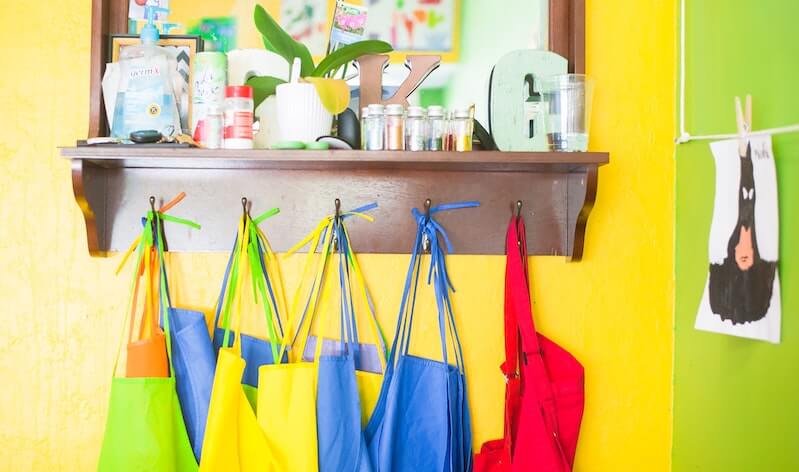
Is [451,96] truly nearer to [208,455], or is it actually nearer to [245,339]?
[245,339]

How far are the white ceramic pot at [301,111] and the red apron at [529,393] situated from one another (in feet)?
1.26

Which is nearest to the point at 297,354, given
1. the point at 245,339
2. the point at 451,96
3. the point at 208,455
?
the point at 245,339

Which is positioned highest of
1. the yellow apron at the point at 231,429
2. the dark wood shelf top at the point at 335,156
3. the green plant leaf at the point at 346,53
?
the green plant leaf at the point at 346,53

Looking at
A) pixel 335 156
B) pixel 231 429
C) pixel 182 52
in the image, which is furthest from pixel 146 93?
pixel 231 429

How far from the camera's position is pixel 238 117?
1.28 metres

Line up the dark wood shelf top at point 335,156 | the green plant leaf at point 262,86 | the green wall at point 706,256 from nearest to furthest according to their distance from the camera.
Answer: the green wall at point 706,256 → the dark wood shelf top at point 335,156 → the green plant leaf at point 262,86

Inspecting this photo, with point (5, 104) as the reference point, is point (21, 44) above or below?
above

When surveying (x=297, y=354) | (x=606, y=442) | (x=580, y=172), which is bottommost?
(x=606, y=442)

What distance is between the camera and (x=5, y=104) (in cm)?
142

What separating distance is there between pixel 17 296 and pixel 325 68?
2.18 ft

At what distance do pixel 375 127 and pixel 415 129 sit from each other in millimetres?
65

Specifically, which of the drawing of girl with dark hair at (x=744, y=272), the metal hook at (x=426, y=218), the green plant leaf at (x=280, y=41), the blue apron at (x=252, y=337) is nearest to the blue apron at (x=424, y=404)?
the metal hook at (x=426, y=218)

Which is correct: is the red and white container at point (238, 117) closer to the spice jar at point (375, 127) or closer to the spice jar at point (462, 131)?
the spice jar at point (375, 127)

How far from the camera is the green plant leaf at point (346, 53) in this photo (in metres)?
1.34
